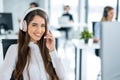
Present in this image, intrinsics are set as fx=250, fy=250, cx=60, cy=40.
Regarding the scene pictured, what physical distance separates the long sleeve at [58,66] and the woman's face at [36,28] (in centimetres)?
14

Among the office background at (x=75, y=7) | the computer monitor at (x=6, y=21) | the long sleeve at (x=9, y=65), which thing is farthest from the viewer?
the office background at (x=75, y=7)

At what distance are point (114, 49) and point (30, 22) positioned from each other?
0.60 metres

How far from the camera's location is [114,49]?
120 centimetres

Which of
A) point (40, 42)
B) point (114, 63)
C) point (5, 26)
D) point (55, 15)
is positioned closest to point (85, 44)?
point (5, 26)

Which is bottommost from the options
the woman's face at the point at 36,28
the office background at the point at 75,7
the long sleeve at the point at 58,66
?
the long sleeve at the point at 58,66

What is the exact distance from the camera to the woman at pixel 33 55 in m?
1.50

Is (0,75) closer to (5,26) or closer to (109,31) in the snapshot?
(109,31)

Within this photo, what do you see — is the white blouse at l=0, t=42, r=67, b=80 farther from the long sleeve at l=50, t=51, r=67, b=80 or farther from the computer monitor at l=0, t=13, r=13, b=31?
the computer monitor at l=0, t=13, r=13, b=31

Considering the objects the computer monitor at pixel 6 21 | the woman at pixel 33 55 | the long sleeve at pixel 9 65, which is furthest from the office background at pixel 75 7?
the long sleeve at pixel 9 65

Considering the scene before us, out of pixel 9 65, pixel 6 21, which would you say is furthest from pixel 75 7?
pixel 9 65

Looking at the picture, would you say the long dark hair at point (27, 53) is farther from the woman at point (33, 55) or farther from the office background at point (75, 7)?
the office background at point (75, 7)

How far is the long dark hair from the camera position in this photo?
1510 mm

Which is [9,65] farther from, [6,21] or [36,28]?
[6,21]

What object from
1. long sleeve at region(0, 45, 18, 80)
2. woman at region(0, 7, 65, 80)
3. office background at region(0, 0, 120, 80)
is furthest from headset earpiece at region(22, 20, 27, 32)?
office background at region(0, 0, 120, 80)
